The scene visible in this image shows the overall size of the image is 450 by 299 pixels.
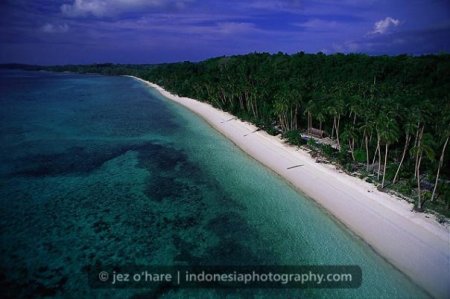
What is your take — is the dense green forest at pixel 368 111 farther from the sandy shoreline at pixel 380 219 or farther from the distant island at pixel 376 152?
the sandy shoreline at pixel 380 219

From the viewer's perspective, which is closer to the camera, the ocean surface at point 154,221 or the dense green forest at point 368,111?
the ocean surface at point 154,221

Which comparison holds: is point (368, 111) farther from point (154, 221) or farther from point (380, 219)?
point (154, 221)

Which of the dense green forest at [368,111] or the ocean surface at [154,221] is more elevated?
the dense green forest at [368,111]

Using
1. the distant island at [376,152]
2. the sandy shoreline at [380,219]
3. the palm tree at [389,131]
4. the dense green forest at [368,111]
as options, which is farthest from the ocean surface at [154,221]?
the palm tree at [389,131]

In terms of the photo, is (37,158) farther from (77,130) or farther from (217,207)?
(217,207)

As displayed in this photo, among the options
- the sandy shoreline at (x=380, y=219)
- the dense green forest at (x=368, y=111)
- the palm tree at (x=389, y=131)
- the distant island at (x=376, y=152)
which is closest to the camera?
the sandy shoreline at (x=380, y=219)

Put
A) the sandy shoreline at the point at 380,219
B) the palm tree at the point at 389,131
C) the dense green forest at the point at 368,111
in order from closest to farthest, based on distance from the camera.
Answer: the sandy shoreline at the point at 380,219, the palm tree at the point at 389,131, the dense green forest at the point at 368,111

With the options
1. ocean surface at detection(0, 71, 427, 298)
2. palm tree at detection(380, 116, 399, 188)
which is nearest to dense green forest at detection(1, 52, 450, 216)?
palm tree at detection(380, 116, 399, 188)
